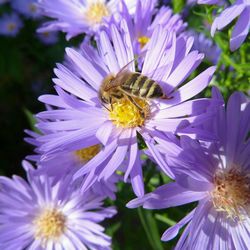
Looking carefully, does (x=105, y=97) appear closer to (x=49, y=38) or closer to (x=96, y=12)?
(x=96, y=12)

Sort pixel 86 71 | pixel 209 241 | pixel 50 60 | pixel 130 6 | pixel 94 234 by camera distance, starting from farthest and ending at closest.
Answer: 1. pixel 50 60
2. pixel 130 6
3. pixel 94 234
4. pixel 86 71
5. pixel 209 241

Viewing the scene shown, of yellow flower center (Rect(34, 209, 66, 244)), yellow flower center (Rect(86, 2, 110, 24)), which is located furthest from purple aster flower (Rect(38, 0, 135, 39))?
yellow flower center (Rect(34, 209, 66, 244))

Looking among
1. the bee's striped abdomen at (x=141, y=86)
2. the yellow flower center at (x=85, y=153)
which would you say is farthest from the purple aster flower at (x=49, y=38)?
the bee's striped abdomen at (x=141, y=86)

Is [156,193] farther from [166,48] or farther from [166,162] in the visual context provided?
[166,48]

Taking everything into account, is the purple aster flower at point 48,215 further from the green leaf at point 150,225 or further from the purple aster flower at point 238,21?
the purple aster flower at point 238,21

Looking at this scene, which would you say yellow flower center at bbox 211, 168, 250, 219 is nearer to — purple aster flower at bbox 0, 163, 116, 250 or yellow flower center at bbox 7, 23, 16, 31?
purple aster flower at bbox 0, 163, 116, 250

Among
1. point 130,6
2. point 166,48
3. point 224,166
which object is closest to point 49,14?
point 130,6
